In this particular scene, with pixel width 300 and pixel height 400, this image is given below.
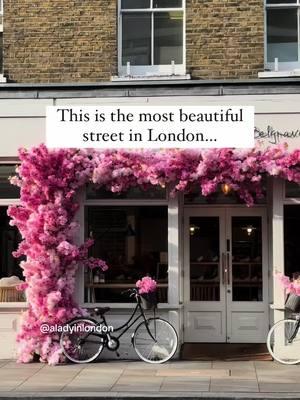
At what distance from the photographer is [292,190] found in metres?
10.9

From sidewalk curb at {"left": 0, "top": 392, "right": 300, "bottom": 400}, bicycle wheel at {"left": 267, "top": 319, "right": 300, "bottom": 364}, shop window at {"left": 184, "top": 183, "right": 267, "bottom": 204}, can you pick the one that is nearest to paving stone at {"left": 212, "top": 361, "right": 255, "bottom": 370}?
bicycle wheel at {"left": 267, "top": 319, "right": 300, "bottom": 364}

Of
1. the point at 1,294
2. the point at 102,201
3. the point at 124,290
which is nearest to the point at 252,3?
the point at 102,201

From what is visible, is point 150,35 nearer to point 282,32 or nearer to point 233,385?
point 282,32

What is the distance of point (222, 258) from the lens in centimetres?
1198

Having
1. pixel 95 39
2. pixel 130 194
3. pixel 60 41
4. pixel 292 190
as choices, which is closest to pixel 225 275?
pixel 292 190

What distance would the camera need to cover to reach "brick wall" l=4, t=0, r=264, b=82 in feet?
36.6

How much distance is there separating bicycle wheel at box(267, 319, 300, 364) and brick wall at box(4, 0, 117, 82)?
488 centimetres

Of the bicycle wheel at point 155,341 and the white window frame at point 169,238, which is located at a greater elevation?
the white window frame at point 169,238

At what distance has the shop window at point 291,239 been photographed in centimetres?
1099

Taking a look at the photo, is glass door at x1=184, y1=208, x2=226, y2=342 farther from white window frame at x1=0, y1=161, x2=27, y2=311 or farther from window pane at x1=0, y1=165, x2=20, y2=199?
window pane at x1=0, y1=165, x2=20, y2=199

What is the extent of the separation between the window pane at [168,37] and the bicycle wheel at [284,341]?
462 cm

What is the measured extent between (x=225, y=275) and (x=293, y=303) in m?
1.72

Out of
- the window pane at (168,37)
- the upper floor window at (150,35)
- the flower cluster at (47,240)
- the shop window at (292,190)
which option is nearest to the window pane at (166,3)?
the upper floor window at (150,35)

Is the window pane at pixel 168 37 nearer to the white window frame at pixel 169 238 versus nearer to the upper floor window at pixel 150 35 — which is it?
the upper floor window at pixel 150 35
